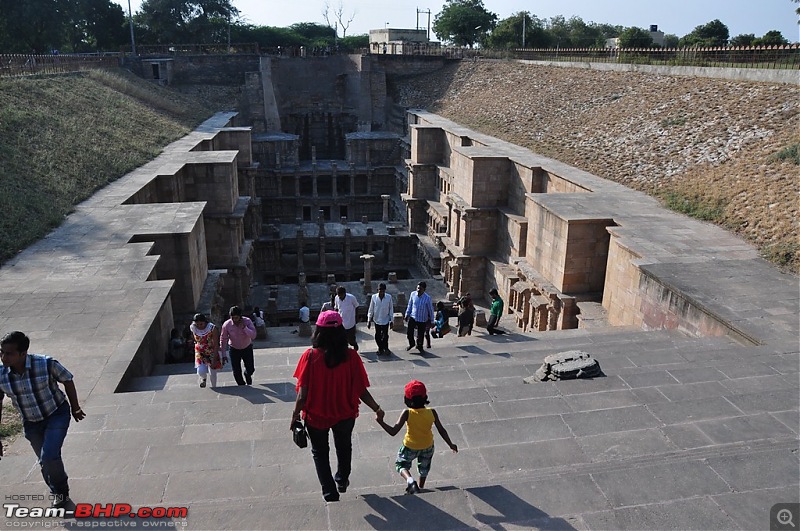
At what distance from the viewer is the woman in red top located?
403cm

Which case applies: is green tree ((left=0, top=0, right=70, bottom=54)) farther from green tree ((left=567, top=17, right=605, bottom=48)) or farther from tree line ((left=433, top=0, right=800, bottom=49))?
green tree ((left=567, top=17, right=605, bottom=48))

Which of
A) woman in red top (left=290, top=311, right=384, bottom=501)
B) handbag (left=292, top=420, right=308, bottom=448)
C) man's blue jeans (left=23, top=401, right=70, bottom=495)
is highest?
woman in red top (left=290, top=311, right=384, bottom=501)

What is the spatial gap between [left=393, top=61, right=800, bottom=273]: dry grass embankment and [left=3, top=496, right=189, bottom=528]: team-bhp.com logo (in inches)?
412

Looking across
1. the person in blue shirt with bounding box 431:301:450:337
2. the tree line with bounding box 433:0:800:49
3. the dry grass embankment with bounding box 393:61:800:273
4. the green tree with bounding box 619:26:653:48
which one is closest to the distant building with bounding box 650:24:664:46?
the tree line with bounding box 433:0:800:49

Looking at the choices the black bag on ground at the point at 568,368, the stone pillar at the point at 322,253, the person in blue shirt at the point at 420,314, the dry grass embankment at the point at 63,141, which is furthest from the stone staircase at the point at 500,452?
the stone pillar at the point at 322,253

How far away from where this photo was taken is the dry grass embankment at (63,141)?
13.2m

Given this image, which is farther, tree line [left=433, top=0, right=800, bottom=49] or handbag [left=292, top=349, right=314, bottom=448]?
tree line [left=433, top=0, right=800, bottom=49]

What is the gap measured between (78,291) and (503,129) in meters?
20.2

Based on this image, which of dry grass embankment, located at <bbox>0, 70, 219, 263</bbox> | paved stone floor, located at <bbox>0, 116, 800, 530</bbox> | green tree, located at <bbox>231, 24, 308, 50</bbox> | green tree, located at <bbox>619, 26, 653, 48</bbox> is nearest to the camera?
paved stone floor, located at <bbox>0, 116, 800, 530</bbox>

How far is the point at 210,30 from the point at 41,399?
52.8 metres

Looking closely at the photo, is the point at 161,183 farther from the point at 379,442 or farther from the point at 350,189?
the point at 350,189

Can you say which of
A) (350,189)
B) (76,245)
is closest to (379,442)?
(76,245)

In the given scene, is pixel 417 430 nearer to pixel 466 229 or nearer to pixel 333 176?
pixel 466 229

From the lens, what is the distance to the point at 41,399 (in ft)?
13.8
